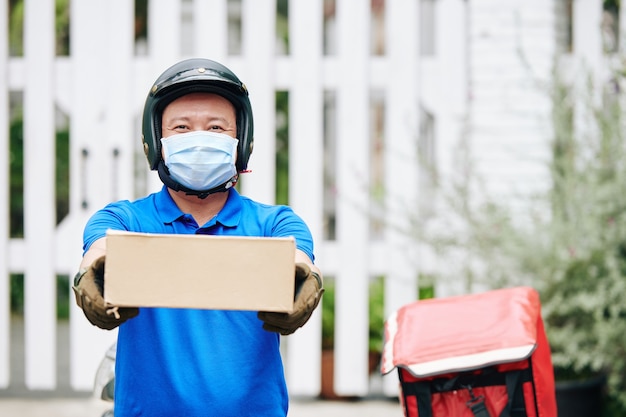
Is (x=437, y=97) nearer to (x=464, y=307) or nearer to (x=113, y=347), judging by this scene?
(x=464, y=307)

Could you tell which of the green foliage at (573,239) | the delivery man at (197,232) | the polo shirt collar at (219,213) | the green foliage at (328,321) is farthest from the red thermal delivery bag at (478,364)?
the green foliage at (328,321)

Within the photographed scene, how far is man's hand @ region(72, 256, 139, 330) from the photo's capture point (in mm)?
1592


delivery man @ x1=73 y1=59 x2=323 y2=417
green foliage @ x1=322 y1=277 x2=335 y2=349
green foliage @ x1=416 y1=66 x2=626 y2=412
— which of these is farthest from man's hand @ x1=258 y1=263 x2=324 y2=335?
green foliage @ x1=322 y1=277 x2=335 y2=349

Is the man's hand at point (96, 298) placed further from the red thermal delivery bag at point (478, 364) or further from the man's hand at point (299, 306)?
the red thermal delivery bag at point (478, 364)

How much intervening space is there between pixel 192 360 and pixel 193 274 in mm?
303

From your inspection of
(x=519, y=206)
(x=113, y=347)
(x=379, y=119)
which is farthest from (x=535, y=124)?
Answer: (x=379, y=119)

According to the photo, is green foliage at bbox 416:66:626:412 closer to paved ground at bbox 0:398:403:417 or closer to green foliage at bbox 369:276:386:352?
green foliage at bbox 369:276:386:352

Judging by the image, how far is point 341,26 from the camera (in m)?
4.51

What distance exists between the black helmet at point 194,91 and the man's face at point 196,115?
0.05ft

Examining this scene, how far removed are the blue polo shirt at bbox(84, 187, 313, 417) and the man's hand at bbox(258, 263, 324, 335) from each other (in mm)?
160

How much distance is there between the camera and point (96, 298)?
159 cm

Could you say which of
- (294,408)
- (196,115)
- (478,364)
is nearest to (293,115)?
(294,408)

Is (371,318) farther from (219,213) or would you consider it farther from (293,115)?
(219,213)

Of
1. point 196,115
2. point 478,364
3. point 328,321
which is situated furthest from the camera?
point 328,321
